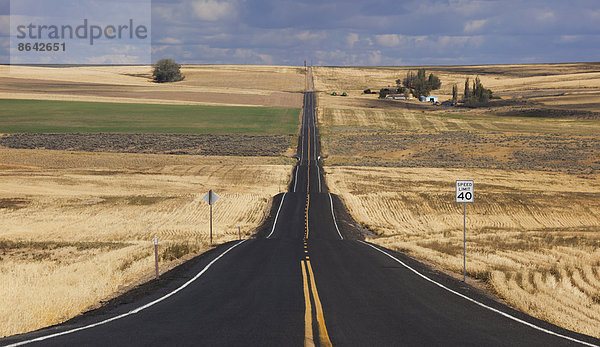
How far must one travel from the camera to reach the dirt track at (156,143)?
80.1 meters

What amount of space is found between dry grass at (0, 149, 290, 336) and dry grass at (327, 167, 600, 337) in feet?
32.2

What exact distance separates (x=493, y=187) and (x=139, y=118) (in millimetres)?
78333

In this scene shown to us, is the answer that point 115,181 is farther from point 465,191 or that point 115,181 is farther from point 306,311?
point 306,311

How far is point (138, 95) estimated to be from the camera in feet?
484

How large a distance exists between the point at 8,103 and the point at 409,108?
3584 inches

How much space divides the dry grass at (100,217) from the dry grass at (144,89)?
68083 millimetres

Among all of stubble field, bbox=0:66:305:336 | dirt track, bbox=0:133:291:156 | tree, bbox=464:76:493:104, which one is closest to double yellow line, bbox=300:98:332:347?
stubble field, bbox=0:66:305:336

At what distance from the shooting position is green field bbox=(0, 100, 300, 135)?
99.1 meters

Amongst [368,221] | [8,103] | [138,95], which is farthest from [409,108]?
[368,221]

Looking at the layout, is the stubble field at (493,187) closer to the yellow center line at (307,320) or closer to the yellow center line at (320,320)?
the yellow center line at (320,320)

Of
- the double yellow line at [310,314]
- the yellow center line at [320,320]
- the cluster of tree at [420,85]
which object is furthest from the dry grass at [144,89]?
the yellow center line at [320,320]

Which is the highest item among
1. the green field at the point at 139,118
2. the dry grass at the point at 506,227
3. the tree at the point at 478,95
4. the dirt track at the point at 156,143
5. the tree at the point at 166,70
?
the tree at the point at 166,70

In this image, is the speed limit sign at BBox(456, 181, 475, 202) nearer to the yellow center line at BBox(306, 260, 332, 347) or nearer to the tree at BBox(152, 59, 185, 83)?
the yellow center line at BBox(306, 260, 332, 347)

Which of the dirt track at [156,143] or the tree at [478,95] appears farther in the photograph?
the tree at [478,95]
